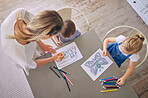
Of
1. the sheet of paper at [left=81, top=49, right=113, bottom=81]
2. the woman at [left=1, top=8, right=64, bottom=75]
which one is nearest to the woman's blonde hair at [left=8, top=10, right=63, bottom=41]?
the woman at [left=1, top=8, right=64, bottom=75]

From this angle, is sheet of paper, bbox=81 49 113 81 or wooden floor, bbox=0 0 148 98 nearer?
sheet of paper, bbox=81 49 113 81

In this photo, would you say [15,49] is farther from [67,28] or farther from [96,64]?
[96,64]

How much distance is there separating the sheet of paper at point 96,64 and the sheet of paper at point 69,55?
98 millimetres

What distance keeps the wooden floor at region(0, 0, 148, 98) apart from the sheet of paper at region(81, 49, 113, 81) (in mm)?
919

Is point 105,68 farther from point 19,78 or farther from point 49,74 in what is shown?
point 19,78

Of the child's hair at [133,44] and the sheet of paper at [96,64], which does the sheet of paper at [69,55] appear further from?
the child's hair at [133,44]

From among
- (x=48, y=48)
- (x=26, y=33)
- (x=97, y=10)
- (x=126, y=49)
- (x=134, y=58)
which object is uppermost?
(x=97, y=10)

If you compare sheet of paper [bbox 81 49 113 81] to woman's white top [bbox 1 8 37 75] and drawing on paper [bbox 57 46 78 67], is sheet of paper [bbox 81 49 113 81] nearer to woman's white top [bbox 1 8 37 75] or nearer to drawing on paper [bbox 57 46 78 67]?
drawing on paper [bbox 57 46 78 67]

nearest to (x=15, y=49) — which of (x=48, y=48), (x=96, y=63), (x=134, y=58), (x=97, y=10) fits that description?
(x=48, y=48)

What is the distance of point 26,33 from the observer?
90cm

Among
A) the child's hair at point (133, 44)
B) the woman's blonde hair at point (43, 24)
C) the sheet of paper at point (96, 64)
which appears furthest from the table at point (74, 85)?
the woman's blonde hair at point (43, 24)

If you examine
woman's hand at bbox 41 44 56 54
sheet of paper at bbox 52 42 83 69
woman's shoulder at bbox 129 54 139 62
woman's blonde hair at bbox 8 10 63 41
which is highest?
woman's blonde hair at bbox 8 10 63 41

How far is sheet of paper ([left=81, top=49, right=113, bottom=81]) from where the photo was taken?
3.44 feet

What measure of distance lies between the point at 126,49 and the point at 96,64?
0.32 metres
